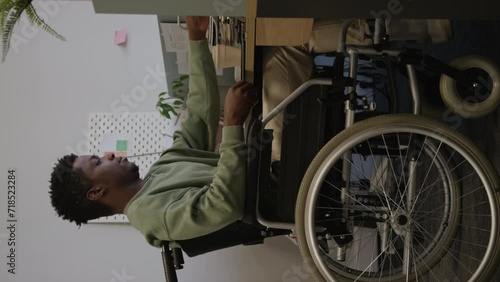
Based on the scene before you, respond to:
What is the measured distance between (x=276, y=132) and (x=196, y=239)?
438 millimetres

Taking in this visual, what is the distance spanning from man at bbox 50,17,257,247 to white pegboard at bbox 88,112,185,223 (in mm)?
1056

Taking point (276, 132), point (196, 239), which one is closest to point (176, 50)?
point (276, 132)

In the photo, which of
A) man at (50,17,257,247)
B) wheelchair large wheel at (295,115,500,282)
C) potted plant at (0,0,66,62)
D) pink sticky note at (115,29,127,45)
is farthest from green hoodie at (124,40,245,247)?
pink sticky note at (115,29,127,45)

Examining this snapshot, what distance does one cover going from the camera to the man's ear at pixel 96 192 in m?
1.63

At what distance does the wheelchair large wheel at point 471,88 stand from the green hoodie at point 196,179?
67cm

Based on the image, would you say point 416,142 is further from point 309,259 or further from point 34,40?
point 34,40

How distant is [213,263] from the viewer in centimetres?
271

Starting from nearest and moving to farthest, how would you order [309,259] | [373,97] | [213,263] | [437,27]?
[309,259] → [437,27] → [373,97] → [213,263]

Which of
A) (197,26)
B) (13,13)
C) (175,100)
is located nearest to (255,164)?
(197,26)

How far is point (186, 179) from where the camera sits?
5.15ft

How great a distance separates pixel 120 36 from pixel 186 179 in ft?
5.64

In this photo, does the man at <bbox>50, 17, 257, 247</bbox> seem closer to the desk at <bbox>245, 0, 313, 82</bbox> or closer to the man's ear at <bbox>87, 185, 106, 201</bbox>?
the man's ear at <bbox>87, 185, 106, 201</bbox>

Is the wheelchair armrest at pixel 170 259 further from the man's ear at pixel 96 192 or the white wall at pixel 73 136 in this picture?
the white wall at pixel 73 136

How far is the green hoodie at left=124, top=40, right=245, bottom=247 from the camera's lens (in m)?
1.40
